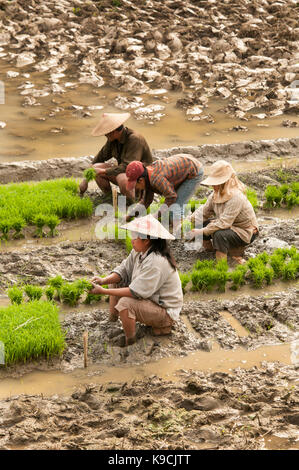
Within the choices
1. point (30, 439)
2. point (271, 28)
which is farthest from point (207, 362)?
point (271, 28)

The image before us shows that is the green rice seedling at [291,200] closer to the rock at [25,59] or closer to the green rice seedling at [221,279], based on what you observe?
the green rice seedling at [221,279]

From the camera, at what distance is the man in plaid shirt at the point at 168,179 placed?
660 cm

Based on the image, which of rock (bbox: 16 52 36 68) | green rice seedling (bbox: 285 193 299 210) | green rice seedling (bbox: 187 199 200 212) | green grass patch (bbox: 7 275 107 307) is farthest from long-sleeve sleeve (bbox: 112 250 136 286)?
rock (bbox: 16 52 36 68)

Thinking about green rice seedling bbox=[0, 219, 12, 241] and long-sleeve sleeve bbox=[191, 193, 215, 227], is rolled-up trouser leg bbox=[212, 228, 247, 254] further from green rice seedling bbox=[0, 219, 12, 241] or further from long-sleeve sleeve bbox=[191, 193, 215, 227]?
green rice seedling bbox=[0, 219, 12, 241]

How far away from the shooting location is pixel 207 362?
17.6 feet

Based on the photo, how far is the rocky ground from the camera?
38.8 ft

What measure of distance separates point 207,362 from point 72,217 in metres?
3.06

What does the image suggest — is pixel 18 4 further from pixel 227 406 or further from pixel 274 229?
pixel 227 406

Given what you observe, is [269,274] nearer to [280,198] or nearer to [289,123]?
[280,198]

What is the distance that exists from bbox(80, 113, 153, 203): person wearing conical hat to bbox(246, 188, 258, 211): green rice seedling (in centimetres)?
121

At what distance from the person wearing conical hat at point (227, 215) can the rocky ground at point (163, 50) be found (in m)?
4.39

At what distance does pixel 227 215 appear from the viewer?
6566 mm

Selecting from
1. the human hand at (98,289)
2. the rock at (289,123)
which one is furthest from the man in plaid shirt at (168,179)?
the rock at (289,123)

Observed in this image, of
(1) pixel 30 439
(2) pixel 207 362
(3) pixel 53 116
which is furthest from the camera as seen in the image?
(3) pixel 53 116
